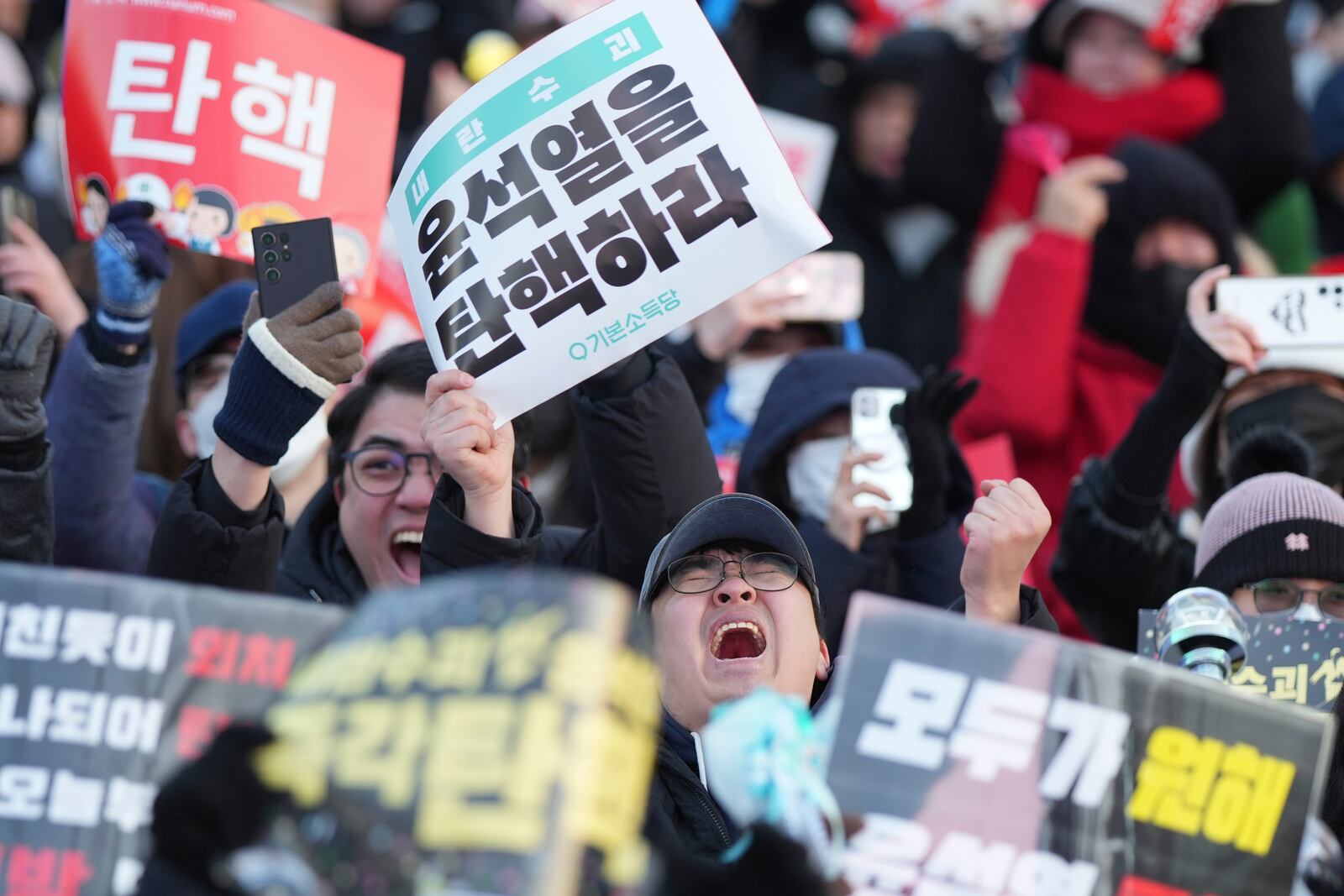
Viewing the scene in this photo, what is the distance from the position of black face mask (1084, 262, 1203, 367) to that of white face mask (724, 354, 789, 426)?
1.09m

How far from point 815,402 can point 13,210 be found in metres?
2.60

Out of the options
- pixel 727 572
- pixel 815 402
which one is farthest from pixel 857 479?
pixel 727 572

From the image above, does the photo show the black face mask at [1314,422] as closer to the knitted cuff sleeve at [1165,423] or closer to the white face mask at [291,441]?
the knitted cuff sleeve at [1165,423]

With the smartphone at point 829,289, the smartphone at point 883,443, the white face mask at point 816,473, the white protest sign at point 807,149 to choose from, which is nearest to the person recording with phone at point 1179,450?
the smartphone at point 883,443

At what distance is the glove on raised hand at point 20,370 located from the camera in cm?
379

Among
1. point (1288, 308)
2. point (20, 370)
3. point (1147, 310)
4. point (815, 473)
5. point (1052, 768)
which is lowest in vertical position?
point (1147, 310)

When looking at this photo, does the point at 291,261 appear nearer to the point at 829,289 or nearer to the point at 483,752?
the point at 483,752

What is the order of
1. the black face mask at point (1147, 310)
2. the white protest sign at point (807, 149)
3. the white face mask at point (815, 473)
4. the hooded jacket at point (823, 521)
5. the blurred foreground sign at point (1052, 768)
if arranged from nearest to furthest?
the blurred foreground sign at point (1052, 768) → the hooded jacket at point (823, 521) → the white face mask at point (815, 473) → the black face mask at point (1147, 310) → the white protest sign at point (807, 149)

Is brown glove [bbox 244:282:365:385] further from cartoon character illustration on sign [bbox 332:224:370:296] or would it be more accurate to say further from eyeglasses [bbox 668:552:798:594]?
cartoon character illustration on sign [bbox 332:224:370:296]

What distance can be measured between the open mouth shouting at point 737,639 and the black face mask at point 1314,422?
170 centimetres

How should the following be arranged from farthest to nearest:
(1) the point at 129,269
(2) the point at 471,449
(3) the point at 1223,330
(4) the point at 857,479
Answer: (4) the point at 857,479 < (3) the point at 1223,330 < (1) the point at 129,269 < (2) the point at 471,449

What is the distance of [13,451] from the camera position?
3838 mm

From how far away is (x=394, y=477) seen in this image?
446 centimetres

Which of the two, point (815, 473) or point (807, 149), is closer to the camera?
point (815, 473)
